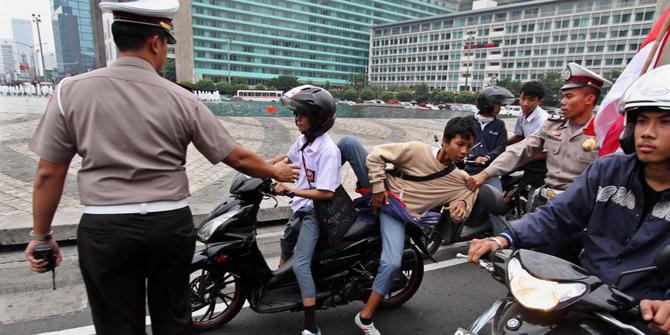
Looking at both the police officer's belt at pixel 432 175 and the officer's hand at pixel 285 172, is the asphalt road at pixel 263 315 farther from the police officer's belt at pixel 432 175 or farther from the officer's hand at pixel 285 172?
the officer's hand at pixel 285 172

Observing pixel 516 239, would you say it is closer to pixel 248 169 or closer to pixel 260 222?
pixel 248 169

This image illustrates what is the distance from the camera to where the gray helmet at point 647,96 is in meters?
1.43

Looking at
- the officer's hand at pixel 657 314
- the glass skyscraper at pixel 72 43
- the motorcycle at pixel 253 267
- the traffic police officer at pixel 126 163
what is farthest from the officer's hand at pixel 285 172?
the glass skyscraper at pixel 72 43

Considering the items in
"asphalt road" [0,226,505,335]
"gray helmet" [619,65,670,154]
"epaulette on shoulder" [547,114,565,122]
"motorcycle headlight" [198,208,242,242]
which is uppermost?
"gray helmet" [619,65,670,154]

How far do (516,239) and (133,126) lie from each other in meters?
1.80

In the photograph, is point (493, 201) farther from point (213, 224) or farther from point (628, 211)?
point (213, 224)

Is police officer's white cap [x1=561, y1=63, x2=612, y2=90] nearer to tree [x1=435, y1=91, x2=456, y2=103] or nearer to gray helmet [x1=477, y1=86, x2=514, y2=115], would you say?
gray helmet [x1=477, y1=86, x2=514, y2=115]

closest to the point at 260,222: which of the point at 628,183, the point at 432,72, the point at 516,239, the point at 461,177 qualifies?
the point at 461,177

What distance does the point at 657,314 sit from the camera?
1.27m

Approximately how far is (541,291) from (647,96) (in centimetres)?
87

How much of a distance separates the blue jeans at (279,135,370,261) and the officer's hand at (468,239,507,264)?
4.52 ft

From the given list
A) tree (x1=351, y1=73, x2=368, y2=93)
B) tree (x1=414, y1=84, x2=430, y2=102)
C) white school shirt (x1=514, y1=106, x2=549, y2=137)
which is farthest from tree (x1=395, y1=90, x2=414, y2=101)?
white school shirt (x1=514, y1=106, x2=549, y2=137)

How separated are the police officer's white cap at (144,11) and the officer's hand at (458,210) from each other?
2.23 m

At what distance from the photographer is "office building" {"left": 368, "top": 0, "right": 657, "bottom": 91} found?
244 feet
